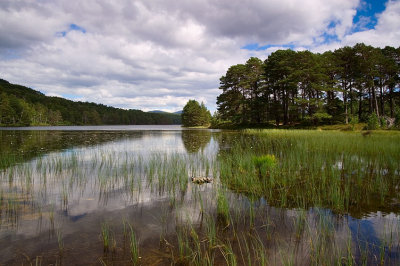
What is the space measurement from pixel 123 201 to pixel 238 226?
3.33m

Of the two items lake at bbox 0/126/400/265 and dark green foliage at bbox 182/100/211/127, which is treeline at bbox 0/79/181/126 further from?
lake at bbox 0/126/400/265

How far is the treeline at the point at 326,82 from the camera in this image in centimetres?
3428

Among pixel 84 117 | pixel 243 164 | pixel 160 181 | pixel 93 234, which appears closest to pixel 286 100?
pixel 243 164

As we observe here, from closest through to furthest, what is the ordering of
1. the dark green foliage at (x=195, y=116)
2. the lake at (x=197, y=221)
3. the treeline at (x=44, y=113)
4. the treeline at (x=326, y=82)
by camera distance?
the lake at (x=197, y=221), the treeline at (x=326, y=82), the treeline at (x=44, y=113), the dark green foliage at (x=195, y=116)

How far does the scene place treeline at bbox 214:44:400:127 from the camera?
3428 cm

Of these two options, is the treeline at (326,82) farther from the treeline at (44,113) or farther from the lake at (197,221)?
the treeline at (44,113)

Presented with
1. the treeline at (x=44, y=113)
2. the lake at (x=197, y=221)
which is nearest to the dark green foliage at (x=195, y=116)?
the treeline at (x=44, y=113)

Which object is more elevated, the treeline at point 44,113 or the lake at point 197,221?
the treeline at point 44,113

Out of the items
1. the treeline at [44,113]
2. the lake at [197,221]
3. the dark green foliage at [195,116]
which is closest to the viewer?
the lake at [197,221]

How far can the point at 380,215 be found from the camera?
15.6ft

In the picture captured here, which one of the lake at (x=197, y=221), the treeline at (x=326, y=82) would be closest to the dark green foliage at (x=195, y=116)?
the treeline at (x=326, y=82)

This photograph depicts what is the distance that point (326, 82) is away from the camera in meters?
38.0

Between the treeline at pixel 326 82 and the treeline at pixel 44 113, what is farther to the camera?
the treeline at pixel 44 113

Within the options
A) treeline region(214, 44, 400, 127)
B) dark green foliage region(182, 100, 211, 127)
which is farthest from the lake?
dark green foliage region(182, 100, 211, 127)
